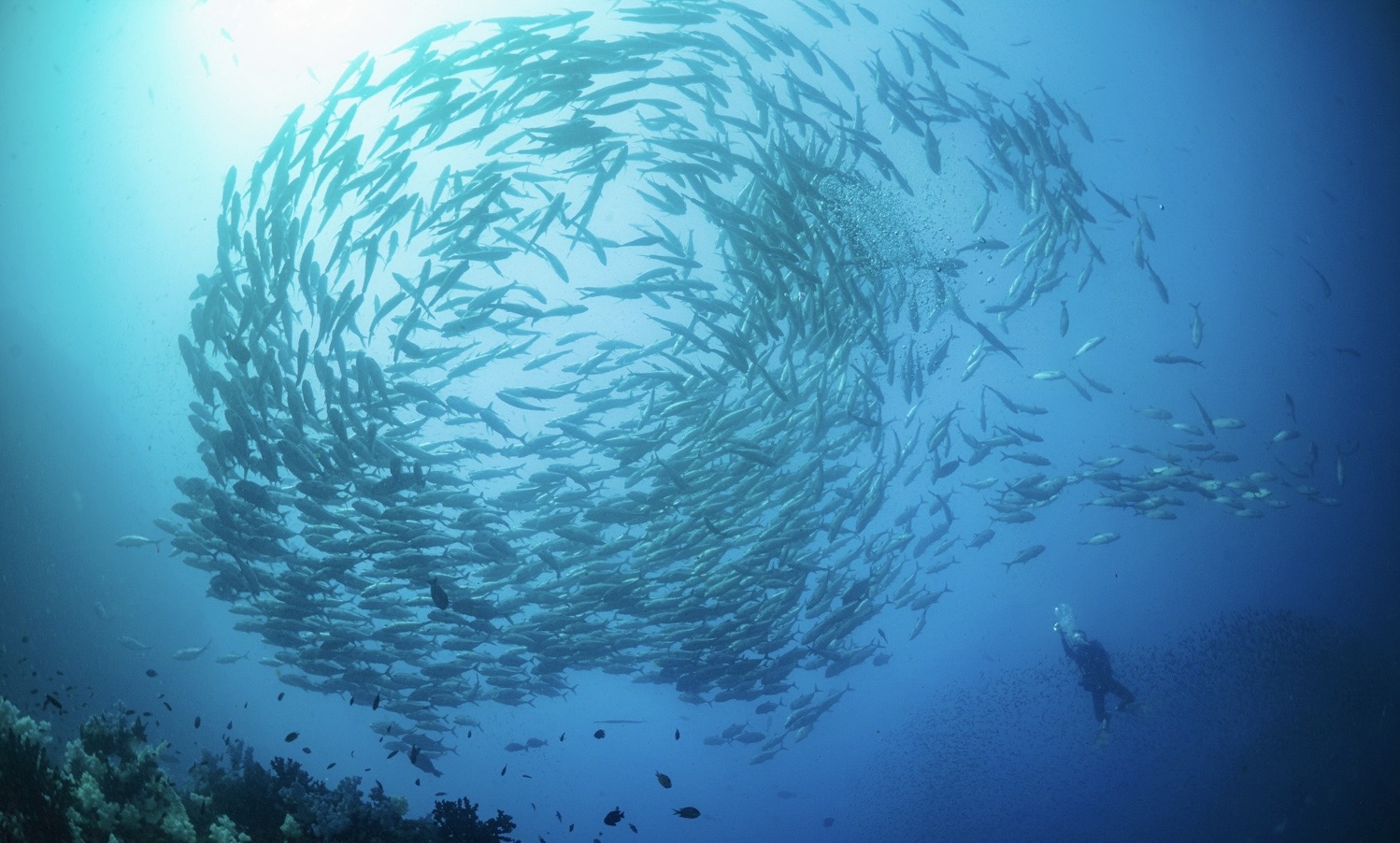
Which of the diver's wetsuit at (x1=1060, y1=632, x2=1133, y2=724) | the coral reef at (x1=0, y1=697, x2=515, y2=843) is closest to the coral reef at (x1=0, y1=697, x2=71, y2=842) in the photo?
the coral reef at (x1=0, y1=697, x2=515, y2=843)

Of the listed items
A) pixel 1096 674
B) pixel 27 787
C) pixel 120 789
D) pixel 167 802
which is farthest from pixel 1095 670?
pixel 27 787

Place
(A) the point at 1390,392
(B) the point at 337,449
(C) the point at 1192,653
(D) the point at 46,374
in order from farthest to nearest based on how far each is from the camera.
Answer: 1. (A) the point at 1390,392
2. (C) the point at 1192,653
3. (D) the point at 46,374
4. (B) the point at 337,449

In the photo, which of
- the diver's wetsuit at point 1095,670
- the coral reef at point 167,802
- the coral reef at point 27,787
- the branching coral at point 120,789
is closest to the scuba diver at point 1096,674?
the diver's wetsuit at point 1095,670

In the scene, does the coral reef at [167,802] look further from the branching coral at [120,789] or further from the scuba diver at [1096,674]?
the scuba diver at [1096,674]

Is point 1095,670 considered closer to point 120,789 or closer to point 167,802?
point 167,802

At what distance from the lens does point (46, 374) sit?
3059cm

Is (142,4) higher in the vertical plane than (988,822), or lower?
higher

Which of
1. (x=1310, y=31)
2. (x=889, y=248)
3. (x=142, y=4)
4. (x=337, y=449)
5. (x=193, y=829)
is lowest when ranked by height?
(x=193, y=829)

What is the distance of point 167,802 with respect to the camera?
515cm

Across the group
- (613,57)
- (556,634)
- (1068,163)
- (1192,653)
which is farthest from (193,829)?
(1192,653)

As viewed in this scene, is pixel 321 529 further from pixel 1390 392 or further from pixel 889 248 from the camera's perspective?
pixel 1390 392

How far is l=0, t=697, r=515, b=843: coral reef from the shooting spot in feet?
15.3

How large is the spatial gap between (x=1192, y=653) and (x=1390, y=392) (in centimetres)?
2579

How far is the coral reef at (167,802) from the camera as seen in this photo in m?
4.66
